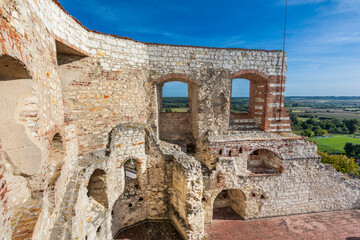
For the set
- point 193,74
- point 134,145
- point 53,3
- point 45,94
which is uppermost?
point 53,3

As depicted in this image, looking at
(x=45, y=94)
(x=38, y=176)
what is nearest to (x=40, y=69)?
(x=45, y=94)

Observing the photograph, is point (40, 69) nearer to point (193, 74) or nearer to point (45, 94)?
point (45, 94)

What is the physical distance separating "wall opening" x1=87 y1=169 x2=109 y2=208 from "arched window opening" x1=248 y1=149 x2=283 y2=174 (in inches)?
292

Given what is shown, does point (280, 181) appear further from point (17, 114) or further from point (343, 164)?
point (343, 164)

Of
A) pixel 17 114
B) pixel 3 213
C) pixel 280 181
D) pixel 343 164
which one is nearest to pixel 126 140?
pixel 17 114

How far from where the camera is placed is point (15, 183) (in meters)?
3.12

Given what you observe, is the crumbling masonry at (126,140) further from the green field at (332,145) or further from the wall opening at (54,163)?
the green field at (332,145)

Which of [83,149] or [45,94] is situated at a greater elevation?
[45,94]

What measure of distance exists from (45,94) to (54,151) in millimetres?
1756

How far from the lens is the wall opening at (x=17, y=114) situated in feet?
9.41

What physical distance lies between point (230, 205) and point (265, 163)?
10.4ft

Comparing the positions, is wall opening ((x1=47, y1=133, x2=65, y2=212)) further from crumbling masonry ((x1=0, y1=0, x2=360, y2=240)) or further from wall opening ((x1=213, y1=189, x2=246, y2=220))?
wall opening ((x1=213, y1=189, x2=246, y2=220))

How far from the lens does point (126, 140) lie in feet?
23.1

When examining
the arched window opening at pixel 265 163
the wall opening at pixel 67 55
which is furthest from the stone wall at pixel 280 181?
the wall opening at pixel 67 55
